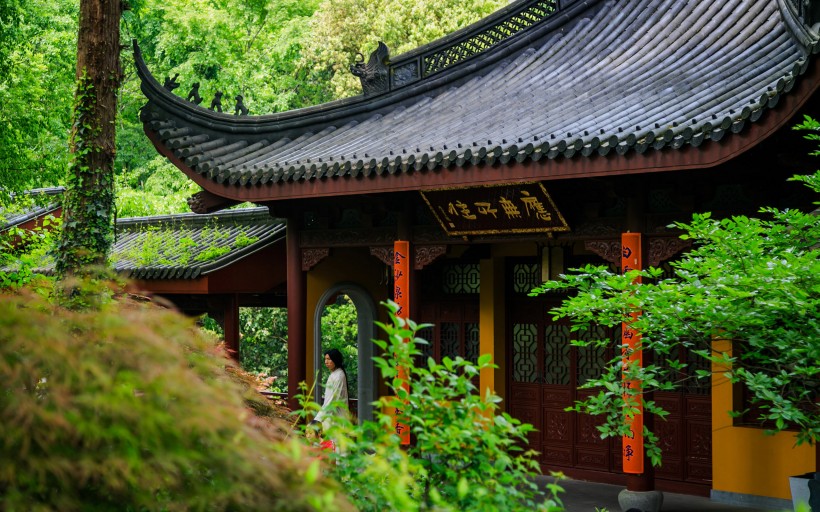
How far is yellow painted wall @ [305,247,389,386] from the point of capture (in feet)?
33.9

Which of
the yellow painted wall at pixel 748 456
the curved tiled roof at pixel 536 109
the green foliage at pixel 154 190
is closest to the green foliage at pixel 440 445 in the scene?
the curved tiled roof at pixel 536 109

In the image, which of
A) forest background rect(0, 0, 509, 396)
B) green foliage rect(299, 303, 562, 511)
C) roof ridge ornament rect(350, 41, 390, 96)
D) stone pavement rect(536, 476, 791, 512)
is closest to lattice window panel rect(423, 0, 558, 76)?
roof ridge ornament rect(350, 41, 390, 96)

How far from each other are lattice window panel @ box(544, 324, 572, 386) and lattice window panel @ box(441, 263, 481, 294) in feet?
3.05

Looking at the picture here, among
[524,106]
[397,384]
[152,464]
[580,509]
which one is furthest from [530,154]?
[152,464]

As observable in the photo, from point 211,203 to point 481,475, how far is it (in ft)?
23.3

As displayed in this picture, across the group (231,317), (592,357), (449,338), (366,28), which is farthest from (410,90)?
(366,28)

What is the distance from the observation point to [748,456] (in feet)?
25.3

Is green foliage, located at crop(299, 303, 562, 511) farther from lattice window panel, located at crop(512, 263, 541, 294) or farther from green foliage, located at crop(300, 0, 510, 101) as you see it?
green foliage, located at crop(300, 0, 510, 101)

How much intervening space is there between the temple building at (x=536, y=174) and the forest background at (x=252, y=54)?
310 inches

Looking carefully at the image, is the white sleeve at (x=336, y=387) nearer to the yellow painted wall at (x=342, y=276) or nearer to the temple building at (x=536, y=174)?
the temple building at (x=536, y=174)

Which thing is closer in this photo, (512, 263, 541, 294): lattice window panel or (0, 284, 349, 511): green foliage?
(0, 284, 349, 511): green foliage

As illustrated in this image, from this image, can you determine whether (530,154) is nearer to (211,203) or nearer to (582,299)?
(582,299)

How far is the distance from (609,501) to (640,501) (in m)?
0.99

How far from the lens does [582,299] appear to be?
500 cm
